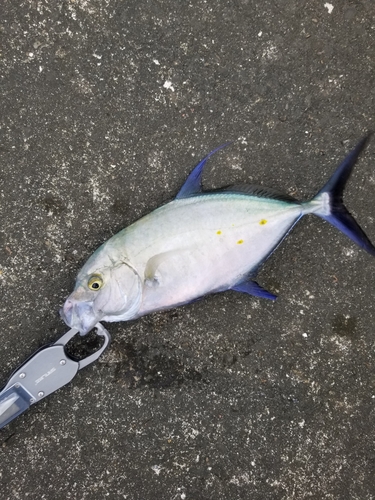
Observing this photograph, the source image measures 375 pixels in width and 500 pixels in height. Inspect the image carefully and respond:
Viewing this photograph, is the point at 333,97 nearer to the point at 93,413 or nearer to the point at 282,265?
the point at 282,265

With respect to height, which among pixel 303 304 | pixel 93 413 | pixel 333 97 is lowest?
pixel 303 304

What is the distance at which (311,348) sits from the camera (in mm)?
2332

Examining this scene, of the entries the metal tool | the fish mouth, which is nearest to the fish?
the fish mouth

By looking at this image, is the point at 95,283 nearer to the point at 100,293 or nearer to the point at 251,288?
the point at 100,293

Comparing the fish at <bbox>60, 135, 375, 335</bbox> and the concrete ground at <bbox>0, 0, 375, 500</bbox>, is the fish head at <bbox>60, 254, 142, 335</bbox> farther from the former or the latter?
the concrete ground at <bbox>0, 0, 375, 500</bbox>

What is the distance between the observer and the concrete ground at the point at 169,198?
219 centimetres

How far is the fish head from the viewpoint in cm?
193

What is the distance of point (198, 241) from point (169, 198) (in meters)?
0.37

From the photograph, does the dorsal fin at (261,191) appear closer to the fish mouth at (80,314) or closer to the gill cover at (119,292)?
the gill cover at (119,292)

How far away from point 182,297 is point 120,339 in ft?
1.55

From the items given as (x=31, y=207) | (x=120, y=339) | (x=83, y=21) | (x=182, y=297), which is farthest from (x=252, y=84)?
(x=120, y=339)

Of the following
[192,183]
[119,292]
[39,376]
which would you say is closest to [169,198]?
[192,183]

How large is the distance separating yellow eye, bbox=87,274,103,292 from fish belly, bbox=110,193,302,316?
167 millimetres

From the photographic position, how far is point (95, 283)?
6.32ft
